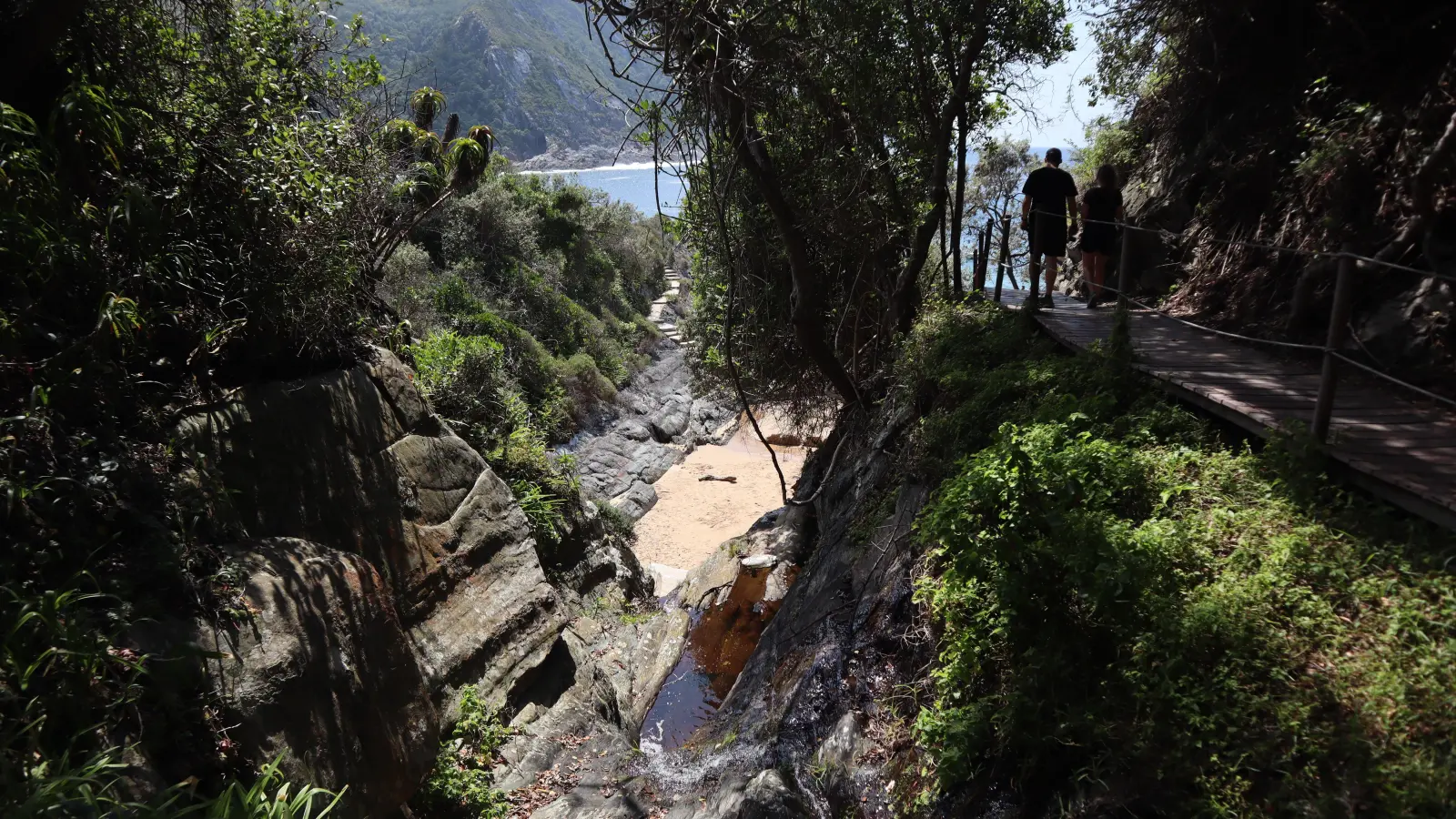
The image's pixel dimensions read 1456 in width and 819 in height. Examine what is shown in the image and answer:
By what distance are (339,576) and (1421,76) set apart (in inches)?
350

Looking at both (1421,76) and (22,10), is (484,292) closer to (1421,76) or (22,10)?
(22,10)

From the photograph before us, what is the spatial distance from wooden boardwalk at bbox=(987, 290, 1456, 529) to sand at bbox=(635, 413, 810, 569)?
9702mm

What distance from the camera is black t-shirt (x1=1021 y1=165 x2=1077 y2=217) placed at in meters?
8.35

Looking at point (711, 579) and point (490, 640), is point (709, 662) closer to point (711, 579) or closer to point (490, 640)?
point (711, 579)

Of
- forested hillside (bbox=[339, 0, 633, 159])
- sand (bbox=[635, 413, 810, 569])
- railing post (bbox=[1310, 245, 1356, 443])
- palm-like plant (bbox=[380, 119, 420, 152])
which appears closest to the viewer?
railing post (bbox=[1310, 245, 1356, 443])

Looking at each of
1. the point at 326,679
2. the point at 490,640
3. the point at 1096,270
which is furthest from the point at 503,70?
the point at 326,679

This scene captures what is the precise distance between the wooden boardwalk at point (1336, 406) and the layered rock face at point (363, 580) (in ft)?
18.4

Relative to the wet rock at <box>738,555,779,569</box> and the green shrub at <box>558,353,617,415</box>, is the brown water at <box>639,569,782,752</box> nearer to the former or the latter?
the wet rock at <box>738,555,779,569</box>

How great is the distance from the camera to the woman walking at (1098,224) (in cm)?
803

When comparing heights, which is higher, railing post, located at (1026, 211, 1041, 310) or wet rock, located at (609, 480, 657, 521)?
railing post, located at (1026, 211, 1041, 310)

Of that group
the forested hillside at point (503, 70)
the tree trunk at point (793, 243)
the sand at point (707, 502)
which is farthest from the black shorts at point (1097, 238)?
the forested hillside at point (503, 70)

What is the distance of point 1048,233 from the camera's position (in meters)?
8.49

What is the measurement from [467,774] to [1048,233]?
8192 millimetres

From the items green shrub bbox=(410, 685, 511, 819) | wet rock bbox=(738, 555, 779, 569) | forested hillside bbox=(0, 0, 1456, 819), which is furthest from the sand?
green shrub bbox=(410, 685, 511, 819)
